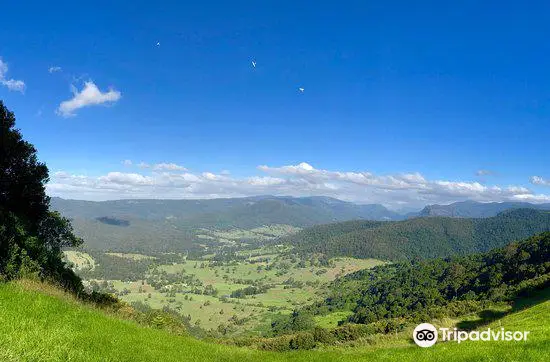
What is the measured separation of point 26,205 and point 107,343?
3642 cm

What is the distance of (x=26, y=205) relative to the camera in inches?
1651

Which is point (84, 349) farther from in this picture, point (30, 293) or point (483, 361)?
point (483, 361)

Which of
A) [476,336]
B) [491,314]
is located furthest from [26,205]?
[491,314]

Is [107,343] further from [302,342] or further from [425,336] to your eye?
[302,342]

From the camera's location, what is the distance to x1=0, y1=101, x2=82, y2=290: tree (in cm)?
3244

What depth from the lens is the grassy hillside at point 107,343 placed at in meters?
10.8

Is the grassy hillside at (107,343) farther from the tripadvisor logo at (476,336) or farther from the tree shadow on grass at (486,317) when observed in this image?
the tree shadow on grass at (486,317)

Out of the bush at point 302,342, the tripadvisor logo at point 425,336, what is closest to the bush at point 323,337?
the bush at point 302,342

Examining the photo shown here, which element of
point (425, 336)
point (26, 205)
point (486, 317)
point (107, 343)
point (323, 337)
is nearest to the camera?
point (107, 343)

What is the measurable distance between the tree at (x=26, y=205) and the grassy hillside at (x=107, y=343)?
19657mm

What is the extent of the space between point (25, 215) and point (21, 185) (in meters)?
3.30

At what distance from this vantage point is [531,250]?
513 ft

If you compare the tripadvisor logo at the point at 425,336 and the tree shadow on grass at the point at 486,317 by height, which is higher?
the tripadvisor logo at the point at 425,336

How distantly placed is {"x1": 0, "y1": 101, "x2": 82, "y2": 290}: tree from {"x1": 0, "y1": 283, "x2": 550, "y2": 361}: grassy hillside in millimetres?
19657
